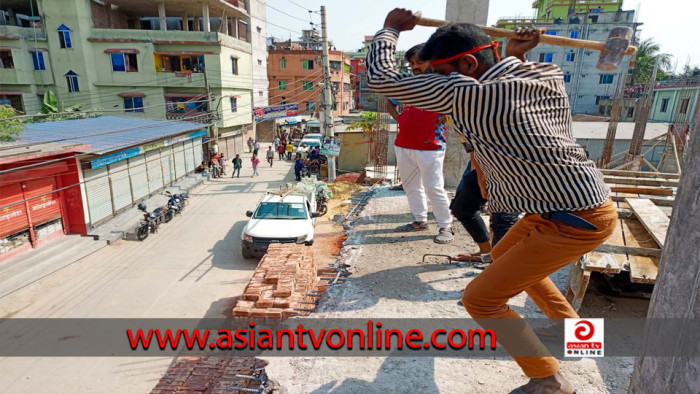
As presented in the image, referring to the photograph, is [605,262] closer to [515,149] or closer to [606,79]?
[515,149]

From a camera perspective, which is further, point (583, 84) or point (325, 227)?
point (583, 84)

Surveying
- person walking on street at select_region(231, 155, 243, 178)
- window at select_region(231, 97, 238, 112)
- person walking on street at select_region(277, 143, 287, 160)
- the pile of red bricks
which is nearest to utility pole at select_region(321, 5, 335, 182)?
person walking on street at select_region(231, 155, 243, 178)

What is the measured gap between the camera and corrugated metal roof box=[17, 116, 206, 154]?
12.0 metres

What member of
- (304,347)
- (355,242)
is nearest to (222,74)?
(355,242)

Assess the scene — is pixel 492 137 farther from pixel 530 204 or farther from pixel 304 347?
pixel 304 347

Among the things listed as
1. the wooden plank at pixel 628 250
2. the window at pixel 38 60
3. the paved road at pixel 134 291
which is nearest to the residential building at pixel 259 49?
the window at pixel 38 60

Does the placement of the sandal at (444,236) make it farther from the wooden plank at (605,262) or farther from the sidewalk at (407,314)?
the wooden plank at (605,262)

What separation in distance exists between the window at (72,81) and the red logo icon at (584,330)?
108 feet

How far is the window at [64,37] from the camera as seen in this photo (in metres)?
25.5

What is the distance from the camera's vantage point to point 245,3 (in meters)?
33.7

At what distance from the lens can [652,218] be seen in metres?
3.74

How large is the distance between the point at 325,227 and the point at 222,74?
1874 cm

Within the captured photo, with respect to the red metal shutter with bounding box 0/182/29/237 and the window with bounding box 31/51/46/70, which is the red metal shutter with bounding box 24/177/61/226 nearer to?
the red metal shutter with bounding box 0/182/29/237

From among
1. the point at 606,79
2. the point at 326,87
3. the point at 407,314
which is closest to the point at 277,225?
the point at 407,314
